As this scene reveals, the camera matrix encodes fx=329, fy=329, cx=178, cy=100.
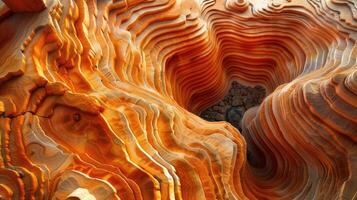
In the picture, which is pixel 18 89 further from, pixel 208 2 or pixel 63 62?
pixel 208 2

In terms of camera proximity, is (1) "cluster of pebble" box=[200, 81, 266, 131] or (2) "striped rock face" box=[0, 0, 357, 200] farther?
(1) "cluster of pebble" box=[200, 81, 266, 131]

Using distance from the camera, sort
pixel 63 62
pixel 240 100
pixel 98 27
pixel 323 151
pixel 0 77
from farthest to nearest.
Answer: pixel 240 100, pixel 98 27, pixel 323 151, pixel 63 62, pixel 0 77

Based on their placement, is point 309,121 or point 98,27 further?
point 98,27

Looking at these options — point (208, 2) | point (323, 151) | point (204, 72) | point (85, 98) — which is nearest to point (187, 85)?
point (204, 72)

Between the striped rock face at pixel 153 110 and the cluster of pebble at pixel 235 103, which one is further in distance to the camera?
the cluster of pebble at pixel 235 103
